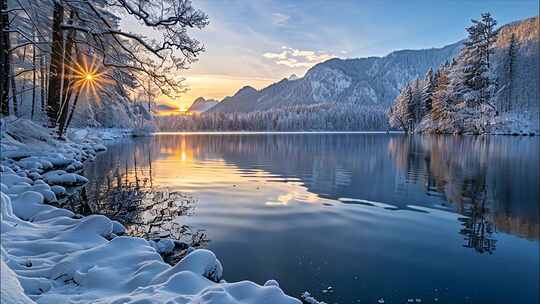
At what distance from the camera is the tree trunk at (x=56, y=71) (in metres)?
12.1

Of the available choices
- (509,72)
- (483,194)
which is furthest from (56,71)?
(509,72)

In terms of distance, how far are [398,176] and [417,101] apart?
6027 centimetres

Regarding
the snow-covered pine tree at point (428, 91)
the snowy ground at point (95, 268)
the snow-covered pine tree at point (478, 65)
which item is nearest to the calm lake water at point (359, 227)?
the snowy ground at point (95, 268)

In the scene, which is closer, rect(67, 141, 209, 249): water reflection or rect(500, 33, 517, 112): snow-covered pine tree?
rect(67, 141, 209, 249): water reflection

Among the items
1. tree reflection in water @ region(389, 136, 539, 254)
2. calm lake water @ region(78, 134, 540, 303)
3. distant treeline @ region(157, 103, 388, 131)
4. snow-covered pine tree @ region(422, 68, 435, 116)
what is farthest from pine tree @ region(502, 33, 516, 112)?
distant treeline @ region(157, 103, 388, 131)

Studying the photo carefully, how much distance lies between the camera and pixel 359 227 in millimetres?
7414

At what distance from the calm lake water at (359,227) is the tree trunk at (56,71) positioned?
10.1 ft

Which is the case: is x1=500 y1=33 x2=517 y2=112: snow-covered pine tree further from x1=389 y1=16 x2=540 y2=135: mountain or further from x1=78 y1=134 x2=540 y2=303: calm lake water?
x1=78 y1=134 x2=540 y2=303: calm lake water

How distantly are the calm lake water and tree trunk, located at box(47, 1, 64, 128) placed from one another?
307 centimetres

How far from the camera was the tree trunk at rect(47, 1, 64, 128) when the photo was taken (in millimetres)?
12109

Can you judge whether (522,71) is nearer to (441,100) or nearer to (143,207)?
(441,100)

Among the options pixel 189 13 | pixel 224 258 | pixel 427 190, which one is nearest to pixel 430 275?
pixel 224 258

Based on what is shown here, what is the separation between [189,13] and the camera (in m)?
10.3

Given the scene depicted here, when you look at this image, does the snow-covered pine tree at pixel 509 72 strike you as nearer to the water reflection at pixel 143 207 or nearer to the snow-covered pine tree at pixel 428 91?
the snow-covered pine tree at pixel 428 91
